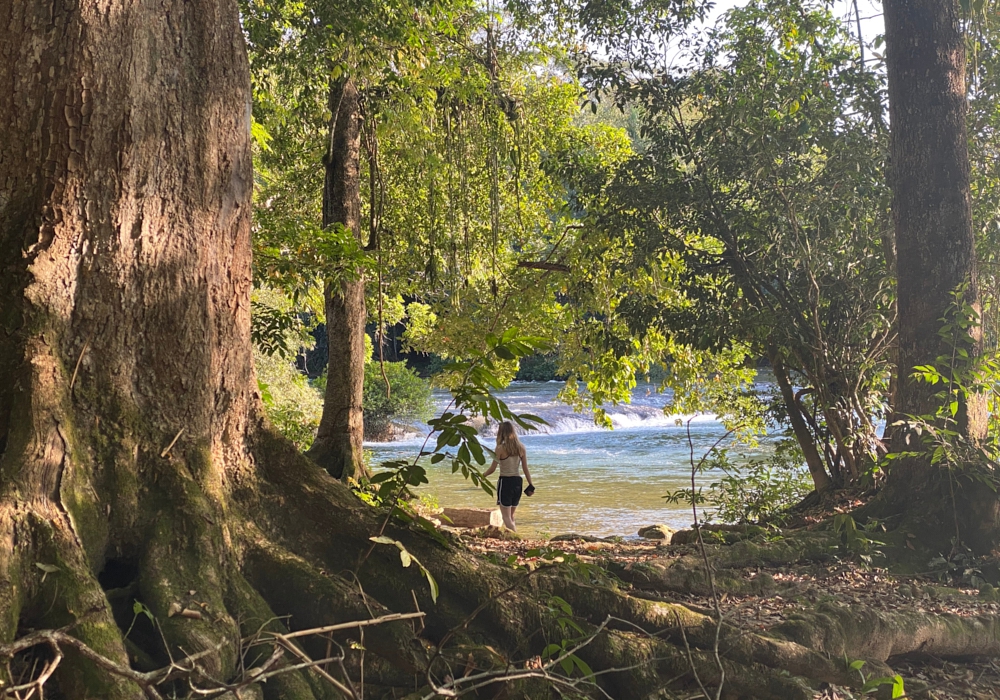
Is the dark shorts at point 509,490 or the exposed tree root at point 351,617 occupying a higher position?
the exposed tree root at point 351,617

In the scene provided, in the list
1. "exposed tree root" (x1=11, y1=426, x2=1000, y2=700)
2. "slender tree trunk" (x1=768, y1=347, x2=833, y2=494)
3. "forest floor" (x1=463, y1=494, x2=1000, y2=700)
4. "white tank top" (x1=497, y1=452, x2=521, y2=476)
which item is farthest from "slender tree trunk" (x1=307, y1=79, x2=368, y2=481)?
"exposed tree root" (x1=11, y1=426, x2=1000, y2=700)

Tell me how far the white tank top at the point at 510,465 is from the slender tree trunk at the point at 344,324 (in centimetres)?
155

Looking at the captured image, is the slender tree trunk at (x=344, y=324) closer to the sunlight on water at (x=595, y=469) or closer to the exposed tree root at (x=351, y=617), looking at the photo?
the sunlight on water at (x=595, y=469)

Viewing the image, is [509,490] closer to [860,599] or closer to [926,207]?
[860,599]

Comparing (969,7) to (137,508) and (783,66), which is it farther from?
(137,508)

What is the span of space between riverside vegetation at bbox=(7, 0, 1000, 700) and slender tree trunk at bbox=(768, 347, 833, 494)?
0.13 feet

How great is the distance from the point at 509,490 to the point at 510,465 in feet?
1.40

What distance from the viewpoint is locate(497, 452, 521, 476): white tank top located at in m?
8.52

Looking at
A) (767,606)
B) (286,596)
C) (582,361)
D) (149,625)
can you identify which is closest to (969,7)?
(767,606)

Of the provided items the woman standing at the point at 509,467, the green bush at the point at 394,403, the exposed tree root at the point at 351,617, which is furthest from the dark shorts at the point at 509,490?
the green bush at the point at 394,403

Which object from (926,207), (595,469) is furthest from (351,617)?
(595,469)

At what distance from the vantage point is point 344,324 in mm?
8859

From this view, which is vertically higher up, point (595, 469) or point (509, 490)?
point (509, 490)

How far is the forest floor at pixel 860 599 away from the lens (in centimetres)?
395
